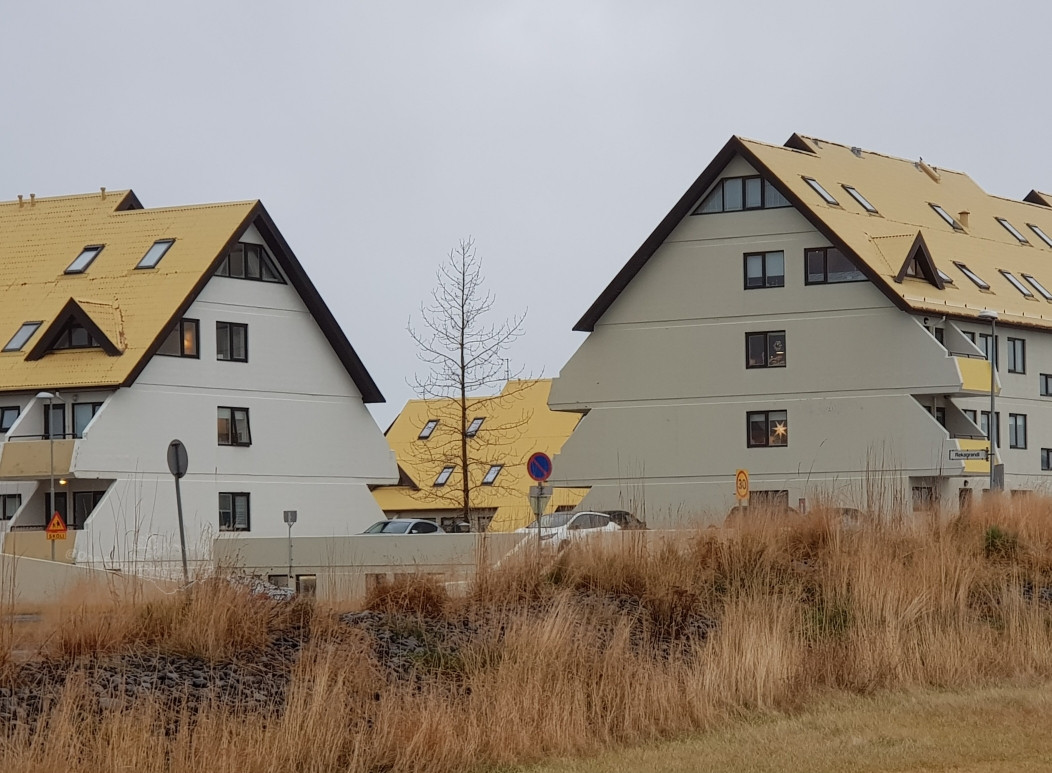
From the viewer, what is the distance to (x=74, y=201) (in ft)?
202

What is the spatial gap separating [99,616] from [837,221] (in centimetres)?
4225

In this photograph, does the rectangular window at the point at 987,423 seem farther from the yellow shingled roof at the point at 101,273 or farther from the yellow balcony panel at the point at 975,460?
the yellow shingled roof at the point at 101,273

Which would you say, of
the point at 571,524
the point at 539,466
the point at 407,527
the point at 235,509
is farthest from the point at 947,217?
the point at 571,524

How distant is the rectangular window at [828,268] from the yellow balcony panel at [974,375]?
13.4 feet

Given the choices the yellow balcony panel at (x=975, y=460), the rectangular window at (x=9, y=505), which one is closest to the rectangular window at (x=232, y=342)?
the rectangular window at (x=9, y=505)

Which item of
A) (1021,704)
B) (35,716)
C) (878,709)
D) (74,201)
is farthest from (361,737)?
(74,201)

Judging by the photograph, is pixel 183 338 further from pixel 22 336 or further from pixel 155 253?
pixel 22 336

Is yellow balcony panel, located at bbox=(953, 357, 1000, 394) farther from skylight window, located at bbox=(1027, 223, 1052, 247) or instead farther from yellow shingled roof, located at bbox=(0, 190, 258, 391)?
yellow shingled roof, located at bbox=(0, 190, 258, 391)

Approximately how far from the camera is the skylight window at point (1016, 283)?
199ft

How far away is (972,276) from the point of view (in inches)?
2325

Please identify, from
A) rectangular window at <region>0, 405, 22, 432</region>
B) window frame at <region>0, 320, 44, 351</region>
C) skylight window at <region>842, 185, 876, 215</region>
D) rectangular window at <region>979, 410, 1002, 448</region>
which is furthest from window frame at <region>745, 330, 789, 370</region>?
rectangular window at <region>0, 405, 22, 432</region>

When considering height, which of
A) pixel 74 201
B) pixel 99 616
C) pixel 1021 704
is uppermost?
pixel 74 201

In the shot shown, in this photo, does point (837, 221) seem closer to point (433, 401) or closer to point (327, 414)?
point (327, 414)

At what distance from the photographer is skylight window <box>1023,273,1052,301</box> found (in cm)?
6200
